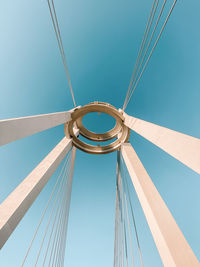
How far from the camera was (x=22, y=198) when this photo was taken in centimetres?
303

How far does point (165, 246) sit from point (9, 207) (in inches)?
124

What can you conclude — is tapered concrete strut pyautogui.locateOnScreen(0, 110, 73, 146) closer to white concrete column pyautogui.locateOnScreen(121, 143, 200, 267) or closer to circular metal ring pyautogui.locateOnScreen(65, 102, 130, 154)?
white concrete column pyautogui.locateOnScreen(121, 143, 200, 267)

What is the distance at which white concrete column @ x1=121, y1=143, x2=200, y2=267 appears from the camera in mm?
2080

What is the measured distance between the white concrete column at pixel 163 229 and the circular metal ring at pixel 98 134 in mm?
3998

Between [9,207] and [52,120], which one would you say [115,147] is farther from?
[9,207]

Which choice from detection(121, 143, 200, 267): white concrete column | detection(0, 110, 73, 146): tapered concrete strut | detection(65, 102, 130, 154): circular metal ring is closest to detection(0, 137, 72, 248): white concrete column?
detection(0, 110, 73, 146): tapered concrete strut

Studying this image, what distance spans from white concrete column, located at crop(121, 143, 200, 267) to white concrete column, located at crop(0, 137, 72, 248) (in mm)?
2730

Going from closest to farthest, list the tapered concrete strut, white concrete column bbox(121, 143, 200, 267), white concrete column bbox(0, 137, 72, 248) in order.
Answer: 1. the tapered concrete strut
2. white concrete column bbox(121, 143, 200, 267)
3. white concrete column bbox(0, 137, 72, 248)

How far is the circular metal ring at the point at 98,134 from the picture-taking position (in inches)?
284

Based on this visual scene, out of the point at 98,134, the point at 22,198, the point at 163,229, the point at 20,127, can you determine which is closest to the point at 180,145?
the point at 163,229

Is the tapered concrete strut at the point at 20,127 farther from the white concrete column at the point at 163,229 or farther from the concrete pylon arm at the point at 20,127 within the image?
the white concrete column at the point at 163,229

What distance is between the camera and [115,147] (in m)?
8.29

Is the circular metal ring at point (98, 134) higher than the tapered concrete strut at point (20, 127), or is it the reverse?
the circular metal ring at point (98, 134)

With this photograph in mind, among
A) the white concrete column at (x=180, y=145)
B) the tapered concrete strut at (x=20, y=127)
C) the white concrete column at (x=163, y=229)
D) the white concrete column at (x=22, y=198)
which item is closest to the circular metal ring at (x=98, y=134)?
the white concrete column at (x=22, y=198)
